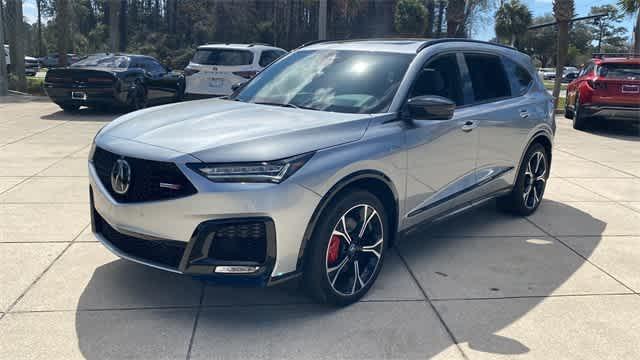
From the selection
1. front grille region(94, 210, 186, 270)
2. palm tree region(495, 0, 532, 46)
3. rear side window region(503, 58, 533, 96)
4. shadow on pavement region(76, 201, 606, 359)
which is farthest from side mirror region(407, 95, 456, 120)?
palm tree region(495, 0, 532, 46)

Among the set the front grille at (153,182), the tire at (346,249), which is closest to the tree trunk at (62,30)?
the front grille at (153,182)

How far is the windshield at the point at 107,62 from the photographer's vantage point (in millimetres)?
14875

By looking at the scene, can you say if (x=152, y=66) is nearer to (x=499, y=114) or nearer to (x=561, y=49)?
(x=499, y=114)

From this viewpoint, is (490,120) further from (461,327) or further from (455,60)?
(461,327)

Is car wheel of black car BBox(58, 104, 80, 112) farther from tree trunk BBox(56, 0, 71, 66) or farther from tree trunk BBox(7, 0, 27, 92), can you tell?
tree trunk BBox(56, 0, 71, 66)

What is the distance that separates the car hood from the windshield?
36.1ft

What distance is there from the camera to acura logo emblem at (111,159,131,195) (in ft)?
12.3

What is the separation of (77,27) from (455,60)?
237 feet

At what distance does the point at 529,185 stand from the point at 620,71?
27.7ft

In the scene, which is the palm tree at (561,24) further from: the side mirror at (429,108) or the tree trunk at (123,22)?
the tree trunk at (123,22)

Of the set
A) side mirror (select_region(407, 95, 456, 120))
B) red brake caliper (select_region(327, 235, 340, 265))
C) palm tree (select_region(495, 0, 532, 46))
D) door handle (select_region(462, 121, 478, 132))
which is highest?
palm tree (select_region(495, 0, 532, 46))

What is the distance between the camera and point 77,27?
2753 inches

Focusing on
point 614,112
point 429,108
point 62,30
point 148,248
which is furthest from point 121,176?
point 62,30

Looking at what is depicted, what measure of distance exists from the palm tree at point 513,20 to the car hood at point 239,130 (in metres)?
73.6
